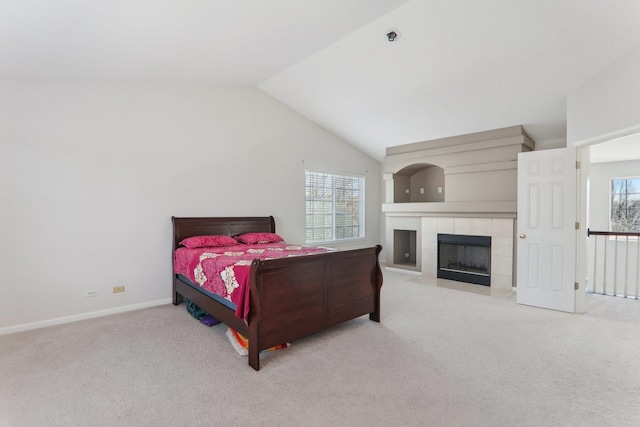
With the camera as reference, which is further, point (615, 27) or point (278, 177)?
point (278, 177)

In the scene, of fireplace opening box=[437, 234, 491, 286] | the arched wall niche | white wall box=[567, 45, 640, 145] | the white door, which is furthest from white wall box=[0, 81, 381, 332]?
white wall box=[567, 45, 640, 145]

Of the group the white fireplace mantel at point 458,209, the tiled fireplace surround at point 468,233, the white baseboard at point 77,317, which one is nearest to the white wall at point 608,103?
the white fireplace mantel at point 458,209

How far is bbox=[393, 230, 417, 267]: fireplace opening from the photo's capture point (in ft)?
22.6

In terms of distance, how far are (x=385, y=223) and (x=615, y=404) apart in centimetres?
543

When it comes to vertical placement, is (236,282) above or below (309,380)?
above

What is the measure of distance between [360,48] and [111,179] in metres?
3.48

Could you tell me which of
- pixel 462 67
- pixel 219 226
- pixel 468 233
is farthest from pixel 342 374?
pixel 468 233

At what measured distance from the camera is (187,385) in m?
2.36

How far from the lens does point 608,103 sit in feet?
10.8

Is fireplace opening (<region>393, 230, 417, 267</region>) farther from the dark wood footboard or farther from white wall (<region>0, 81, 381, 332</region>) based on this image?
the dark wood footboard

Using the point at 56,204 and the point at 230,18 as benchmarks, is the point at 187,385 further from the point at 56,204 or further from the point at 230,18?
the point at 230,18

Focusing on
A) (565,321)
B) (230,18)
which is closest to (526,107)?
(565,321)

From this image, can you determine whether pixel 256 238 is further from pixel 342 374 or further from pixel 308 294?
pixel 342 374

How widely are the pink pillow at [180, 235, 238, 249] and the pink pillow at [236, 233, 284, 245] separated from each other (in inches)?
8.4
